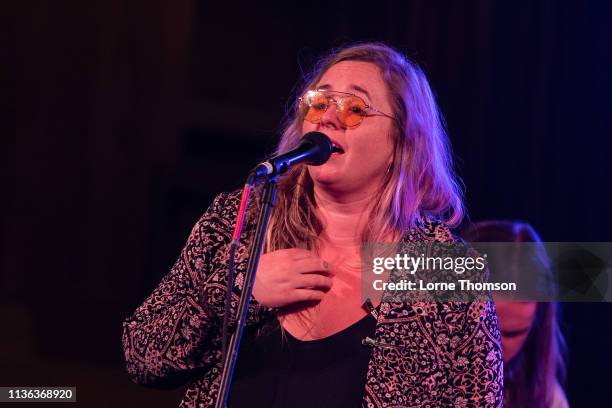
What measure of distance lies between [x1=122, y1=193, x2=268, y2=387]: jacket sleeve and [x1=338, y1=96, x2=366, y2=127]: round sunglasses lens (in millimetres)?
418

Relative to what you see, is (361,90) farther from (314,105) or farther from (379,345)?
(379,345)

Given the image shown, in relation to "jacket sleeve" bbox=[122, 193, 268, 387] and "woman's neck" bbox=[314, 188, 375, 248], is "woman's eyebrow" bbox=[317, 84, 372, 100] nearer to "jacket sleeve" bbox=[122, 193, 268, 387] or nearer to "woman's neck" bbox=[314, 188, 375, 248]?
"woman's neck" bbox=[314, 188, 375, 248]

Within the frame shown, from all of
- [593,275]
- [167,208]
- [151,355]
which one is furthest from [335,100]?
[167,208]

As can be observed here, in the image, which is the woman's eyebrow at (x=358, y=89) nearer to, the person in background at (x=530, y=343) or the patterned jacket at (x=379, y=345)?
the patterned jacket at (x=379, y=345)

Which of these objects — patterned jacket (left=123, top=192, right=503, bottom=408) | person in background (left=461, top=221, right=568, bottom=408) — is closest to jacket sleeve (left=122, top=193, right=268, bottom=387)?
patterned jacket (left=123, top=192, right=503, bottom=408)

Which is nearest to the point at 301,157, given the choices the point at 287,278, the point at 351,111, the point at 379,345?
the point at 287,278

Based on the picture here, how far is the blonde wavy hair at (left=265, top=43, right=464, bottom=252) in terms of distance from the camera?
2252 mm

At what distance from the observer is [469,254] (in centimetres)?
216

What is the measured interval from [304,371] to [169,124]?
2.38 m

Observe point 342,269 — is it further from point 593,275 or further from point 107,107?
point 107,107

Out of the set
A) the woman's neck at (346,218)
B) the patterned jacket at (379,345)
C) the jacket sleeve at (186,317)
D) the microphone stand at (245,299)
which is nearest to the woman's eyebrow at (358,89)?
the woman's neck at (346,218)

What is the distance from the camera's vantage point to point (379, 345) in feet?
6.49

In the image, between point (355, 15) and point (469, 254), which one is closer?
point (469, 254)

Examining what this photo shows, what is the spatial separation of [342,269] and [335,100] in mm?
485
